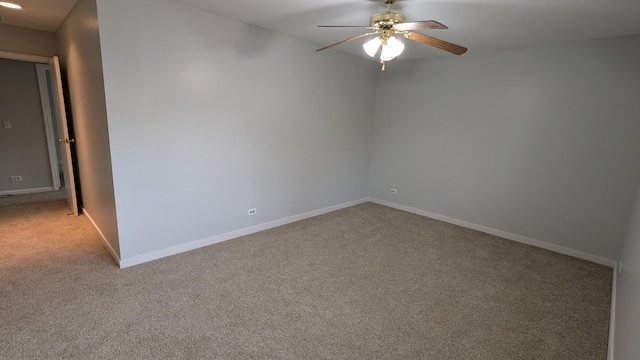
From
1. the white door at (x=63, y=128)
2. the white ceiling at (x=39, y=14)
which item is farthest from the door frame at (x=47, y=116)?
the white door at (x=63, y=128)

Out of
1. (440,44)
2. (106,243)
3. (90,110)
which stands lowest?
(106,243)

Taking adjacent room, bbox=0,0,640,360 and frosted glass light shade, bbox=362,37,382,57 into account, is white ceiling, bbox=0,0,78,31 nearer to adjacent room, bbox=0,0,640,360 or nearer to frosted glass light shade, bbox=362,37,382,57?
adjacent room, bbox=0,0,640,360

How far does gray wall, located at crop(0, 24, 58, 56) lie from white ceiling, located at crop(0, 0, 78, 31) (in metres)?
0.09

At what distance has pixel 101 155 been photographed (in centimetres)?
276

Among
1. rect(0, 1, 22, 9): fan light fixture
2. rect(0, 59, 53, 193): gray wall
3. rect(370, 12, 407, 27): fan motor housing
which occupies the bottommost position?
rect(0, 59, 53, 193): gray wall

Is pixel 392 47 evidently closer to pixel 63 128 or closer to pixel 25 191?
pixel 63 128

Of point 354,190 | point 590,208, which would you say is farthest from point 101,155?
point 590,208

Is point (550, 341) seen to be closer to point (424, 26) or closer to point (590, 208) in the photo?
point (590, 208)

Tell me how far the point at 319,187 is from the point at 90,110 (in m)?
2.91

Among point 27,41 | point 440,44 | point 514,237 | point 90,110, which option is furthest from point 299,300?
point 27,41

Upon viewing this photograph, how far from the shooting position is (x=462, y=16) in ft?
8.43

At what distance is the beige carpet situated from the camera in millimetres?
1878

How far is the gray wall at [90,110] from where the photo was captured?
8.33ft

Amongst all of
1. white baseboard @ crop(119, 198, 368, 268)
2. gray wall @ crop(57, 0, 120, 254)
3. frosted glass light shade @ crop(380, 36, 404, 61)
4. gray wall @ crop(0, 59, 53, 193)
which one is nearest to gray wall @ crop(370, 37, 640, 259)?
white baseboard @ crop(119, 198, 368, 268)
